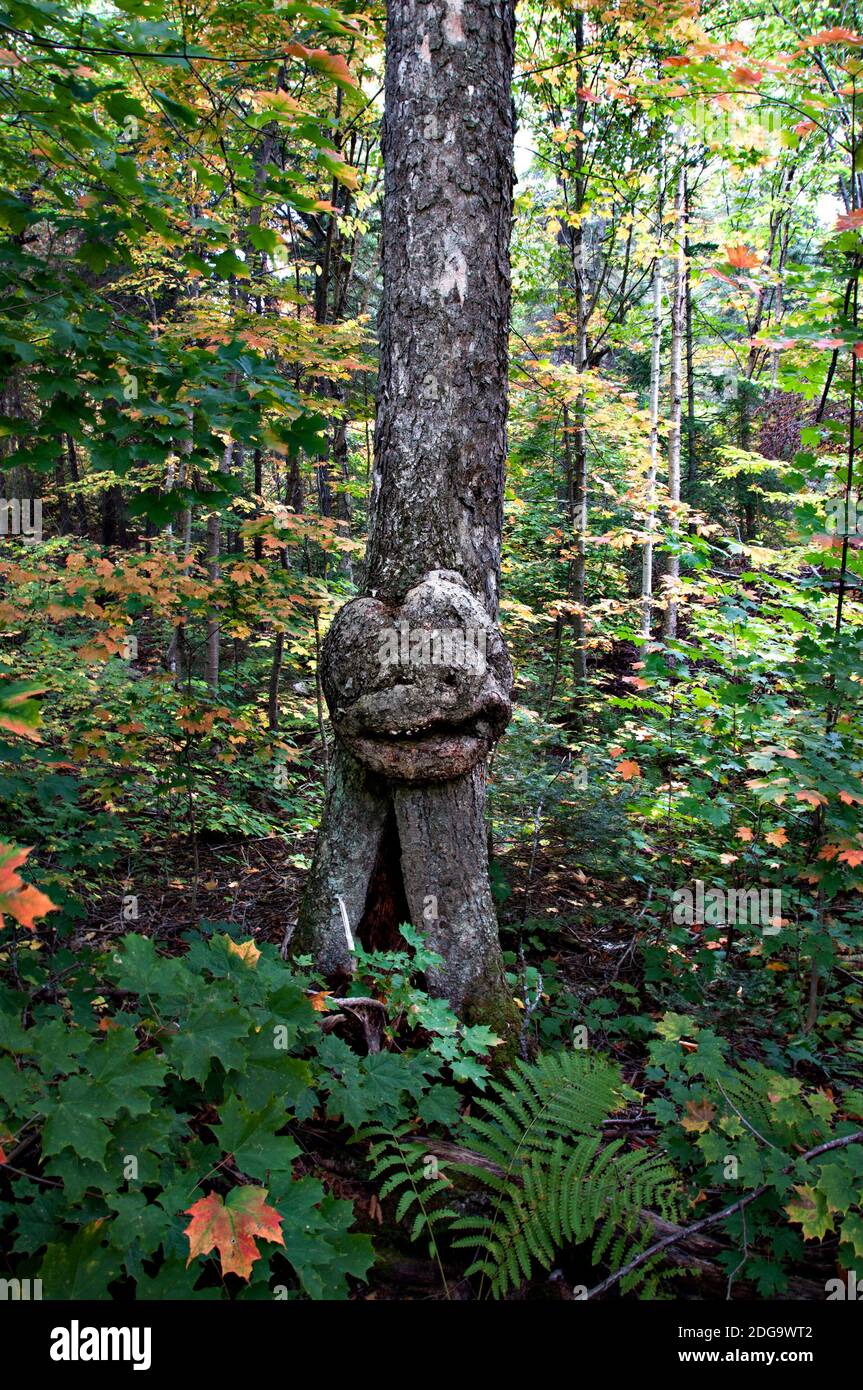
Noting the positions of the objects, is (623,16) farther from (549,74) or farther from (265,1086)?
(265,1086)

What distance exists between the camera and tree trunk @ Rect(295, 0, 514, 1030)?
2695 mm

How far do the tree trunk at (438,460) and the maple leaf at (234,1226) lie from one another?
126 centimetres

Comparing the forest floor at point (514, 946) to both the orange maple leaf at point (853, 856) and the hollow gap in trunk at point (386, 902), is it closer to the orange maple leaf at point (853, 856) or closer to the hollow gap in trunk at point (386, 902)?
the hollow gap in trunk at point (386, 902)

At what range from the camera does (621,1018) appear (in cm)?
331

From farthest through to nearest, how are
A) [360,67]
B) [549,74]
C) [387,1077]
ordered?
[549,74]
[360,67]
[387,1077]

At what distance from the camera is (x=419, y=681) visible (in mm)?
2490

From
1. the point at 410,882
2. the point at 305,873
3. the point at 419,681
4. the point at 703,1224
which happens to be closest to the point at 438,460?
the point at 419,681

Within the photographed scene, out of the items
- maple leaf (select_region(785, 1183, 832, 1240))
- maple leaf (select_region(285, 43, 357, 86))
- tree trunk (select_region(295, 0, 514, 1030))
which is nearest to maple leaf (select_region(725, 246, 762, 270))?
tree trunk (select_region(295, 0, 514, 1030))

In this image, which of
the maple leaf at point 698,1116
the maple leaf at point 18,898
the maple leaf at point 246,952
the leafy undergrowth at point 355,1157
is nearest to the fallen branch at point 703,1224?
the leafy undergrowth at point 355,1157

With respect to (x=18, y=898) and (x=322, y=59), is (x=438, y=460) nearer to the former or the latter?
(x=322, y=59)

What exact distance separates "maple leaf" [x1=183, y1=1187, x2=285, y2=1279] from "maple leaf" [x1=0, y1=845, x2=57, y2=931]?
0.74 m

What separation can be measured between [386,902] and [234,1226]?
4.91ft

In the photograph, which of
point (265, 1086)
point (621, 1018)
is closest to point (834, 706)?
point (621, 1018)
